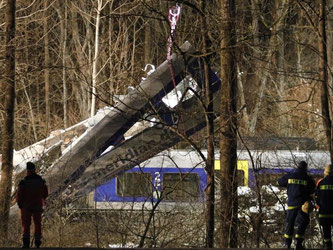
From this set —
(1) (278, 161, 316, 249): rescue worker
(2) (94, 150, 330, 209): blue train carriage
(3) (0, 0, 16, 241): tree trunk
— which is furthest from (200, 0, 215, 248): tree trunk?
(3) (0, 0, 16, 241): tree trunk

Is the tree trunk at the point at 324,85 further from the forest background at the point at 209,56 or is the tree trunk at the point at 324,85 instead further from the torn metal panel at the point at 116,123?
the torn metal panel at the point at 116,123

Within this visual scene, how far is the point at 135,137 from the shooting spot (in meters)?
21.1

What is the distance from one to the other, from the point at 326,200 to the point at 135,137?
22.1 ft

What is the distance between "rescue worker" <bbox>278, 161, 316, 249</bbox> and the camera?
15688 millimetres

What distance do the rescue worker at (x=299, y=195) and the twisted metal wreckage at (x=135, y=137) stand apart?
3780mm

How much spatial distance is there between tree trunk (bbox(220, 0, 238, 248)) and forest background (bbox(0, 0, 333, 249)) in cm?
4

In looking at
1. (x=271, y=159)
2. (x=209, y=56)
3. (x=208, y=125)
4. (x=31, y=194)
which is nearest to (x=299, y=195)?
(x=208, y=125)

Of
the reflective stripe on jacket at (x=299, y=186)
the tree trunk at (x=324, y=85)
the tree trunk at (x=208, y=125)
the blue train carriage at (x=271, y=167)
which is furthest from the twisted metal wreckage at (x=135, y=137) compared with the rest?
the reflective stripe on jacket at (x=299, y=186)

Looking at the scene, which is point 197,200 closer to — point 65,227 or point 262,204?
point 262,204

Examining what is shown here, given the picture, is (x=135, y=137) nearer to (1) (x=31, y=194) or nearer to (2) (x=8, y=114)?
(2) (x=8, y=114)

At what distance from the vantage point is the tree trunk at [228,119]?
19.0 meters

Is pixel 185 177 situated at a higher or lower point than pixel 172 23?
lower

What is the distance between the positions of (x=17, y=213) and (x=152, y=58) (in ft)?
98.7

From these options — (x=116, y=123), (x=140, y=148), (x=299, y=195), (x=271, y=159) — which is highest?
(x=116, y=123)
